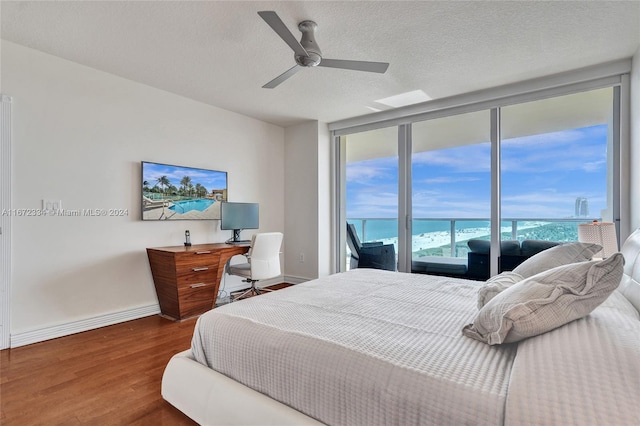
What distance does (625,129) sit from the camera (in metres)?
2.94

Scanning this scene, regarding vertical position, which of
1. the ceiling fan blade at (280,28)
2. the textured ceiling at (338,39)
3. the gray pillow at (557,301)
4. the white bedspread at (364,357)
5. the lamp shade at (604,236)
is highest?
the textured ceiling at (338,39)

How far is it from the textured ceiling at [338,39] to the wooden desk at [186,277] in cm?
185

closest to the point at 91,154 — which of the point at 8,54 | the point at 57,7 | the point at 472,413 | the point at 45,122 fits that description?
the point at 45,122

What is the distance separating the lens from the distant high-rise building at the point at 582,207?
319 centimetres

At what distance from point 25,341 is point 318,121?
13.4ft

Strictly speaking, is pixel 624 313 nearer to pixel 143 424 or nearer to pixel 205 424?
pixel 205 424

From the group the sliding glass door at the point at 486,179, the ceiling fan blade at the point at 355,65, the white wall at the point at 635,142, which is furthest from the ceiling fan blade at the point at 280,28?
the white wall at the point at 635,142

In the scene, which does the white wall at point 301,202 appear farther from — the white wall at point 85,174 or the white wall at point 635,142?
the white wall at point 635,142

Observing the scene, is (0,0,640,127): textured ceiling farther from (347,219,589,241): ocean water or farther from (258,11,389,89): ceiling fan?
(347,219,589,241): ocean water

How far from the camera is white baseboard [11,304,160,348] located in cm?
264

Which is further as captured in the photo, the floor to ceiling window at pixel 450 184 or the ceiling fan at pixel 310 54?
the floor to ceiling window at pixel 450 184

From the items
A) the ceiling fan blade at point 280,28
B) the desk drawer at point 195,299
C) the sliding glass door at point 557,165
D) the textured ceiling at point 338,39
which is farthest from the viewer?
the desk drawer at point 195,299

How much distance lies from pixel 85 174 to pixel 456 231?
163 inches

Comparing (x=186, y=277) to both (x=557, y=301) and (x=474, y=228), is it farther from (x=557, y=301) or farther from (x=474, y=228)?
(x=474, y=228)
